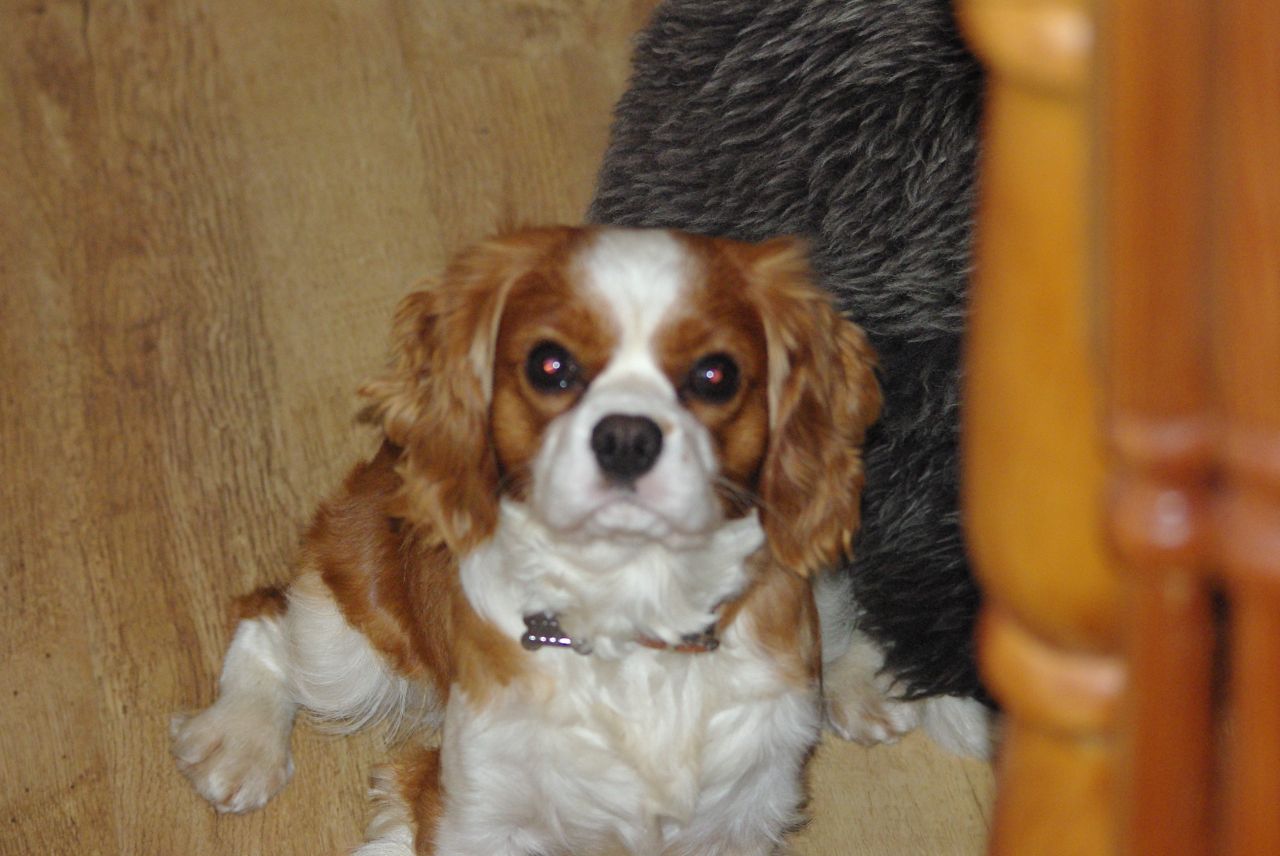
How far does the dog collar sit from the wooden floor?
0.62 m

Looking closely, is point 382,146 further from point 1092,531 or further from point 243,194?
point 1092,531

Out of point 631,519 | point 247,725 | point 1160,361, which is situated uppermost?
point 1160,361

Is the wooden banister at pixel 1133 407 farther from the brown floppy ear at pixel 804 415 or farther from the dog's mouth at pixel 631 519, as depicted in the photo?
the brown floppy ear at pixel 804 415

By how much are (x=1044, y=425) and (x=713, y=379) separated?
890 millimetres

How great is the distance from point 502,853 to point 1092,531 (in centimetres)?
135

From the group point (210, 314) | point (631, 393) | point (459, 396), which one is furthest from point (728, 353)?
point (210, 314)

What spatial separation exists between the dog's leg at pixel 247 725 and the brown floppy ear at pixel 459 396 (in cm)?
56

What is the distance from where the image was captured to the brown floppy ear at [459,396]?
1.84 metres

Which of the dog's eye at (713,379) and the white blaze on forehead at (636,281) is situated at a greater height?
the white blaze on forehead at (636,281)

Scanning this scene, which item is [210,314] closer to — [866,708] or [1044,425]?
[866,708]

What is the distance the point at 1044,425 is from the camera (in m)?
0.88

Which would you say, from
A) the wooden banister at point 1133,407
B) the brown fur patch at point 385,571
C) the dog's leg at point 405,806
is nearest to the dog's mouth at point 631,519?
the brown fur patch at point 385,571

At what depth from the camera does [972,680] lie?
2377 millimetres

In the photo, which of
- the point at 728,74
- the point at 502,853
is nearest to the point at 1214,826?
the point at 502,853
